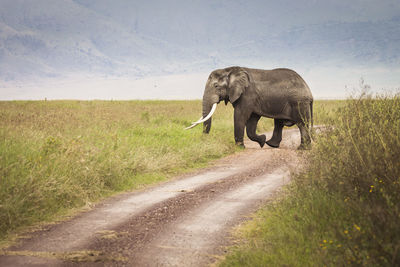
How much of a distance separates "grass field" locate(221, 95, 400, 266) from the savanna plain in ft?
0.04

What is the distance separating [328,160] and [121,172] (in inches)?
195

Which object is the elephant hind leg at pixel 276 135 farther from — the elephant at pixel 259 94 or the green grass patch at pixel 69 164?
the green grass patch at pixel 69 164

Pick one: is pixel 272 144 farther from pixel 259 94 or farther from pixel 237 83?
pixel 237 83

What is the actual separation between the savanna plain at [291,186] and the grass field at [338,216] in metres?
0.01

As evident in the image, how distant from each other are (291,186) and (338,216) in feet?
6.66

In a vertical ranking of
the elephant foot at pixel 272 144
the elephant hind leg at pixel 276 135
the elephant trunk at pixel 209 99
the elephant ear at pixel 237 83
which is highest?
the elephant ear at pixel 237 83

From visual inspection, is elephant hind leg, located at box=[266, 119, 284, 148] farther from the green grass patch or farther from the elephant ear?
the green grass patch

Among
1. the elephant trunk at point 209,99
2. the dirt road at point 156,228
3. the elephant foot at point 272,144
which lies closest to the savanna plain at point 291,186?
the dirt road at point 156,228

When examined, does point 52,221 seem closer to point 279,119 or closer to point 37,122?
point 37,122

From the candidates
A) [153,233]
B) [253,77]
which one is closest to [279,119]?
[253,77]

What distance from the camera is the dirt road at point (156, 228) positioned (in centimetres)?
521

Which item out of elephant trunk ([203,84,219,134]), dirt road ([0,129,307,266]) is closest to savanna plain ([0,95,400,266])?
dirt road ([0,129,307,266])

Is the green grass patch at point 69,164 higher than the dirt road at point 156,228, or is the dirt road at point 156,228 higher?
the green grass patch at point 69,164

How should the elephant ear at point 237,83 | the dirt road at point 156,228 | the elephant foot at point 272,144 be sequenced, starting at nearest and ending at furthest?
the dirt road at point 156,228, the elephant ear at point 237,83, the elephant foot at point 272,144
